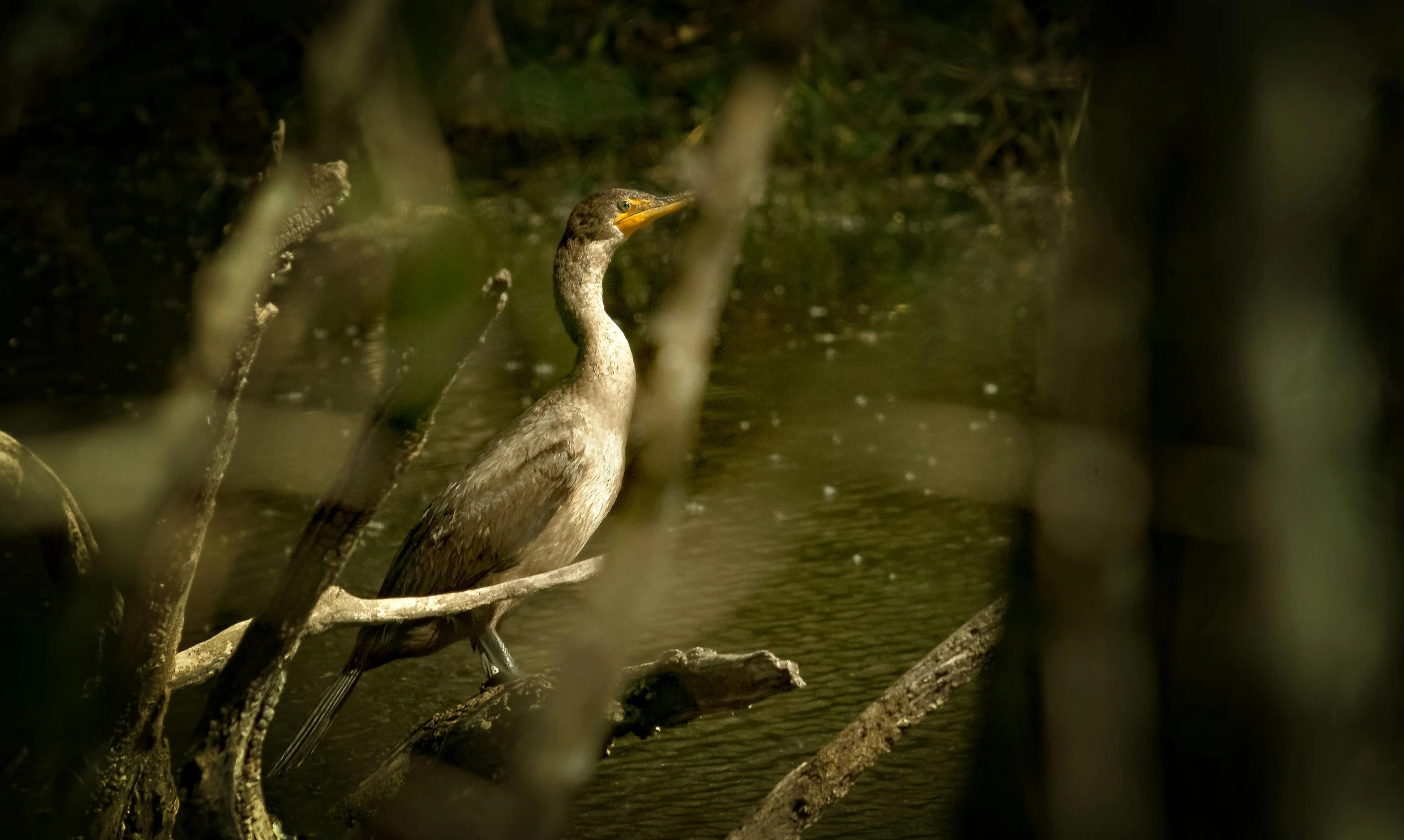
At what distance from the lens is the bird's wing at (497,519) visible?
3652mm

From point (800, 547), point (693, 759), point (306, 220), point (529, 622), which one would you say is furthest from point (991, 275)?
point (306, 220)

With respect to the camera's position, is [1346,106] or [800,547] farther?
[800,547]

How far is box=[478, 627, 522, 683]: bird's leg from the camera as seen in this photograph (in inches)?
142

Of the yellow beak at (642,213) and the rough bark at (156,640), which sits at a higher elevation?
the yellow beak at (642,213)

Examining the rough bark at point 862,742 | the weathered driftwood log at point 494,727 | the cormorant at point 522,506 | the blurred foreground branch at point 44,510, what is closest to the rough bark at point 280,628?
the blurred foreground branch at point 44,510

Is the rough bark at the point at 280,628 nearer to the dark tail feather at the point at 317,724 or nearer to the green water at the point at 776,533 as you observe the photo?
the green water at the point at 776,533

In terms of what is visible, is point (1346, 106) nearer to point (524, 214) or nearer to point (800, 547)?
point (800, 547)

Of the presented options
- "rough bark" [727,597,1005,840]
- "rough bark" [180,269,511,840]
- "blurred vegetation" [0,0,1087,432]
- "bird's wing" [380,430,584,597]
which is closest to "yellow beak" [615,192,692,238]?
"bird's wing" [380,430,584,597]

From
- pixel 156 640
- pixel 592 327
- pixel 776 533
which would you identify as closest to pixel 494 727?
pixel 156 640

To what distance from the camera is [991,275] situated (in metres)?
8.88

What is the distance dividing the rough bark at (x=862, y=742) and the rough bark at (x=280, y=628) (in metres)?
0.86

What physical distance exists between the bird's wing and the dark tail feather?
0.89ft

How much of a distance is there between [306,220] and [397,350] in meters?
0.38

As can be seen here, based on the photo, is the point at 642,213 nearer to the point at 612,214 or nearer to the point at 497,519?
the point at 612,214
